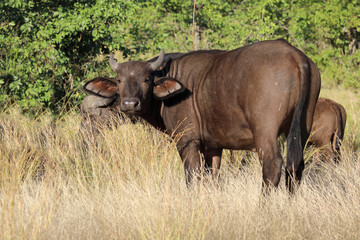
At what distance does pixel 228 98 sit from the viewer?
17.8 ft

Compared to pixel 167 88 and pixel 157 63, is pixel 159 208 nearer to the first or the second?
pixel 167 88

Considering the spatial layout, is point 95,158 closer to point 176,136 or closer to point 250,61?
point 176,136

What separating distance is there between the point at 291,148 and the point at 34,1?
6863 millimetres

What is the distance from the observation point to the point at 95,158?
6.63 meters

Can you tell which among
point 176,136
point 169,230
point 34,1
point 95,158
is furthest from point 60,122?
point 169,230

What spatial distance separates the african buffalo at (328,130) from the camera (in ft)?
27.3

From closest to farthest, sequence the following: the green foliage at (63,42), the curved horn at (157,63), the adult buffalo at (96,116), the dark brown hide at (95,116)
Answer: the curved horn at (157,63) → the adult buffalo at (96,116) → the dark brown hide at (95,116) → the green foliage at (63,42)

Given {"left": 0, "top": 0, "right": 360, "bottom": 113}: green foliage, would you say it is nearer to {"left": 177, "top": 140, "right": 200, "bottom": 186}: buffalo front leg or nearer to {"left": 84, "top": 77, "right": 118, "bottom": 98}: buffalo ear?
{"left": 84, "top": 77, "right": 118, "bottom": 98}: buffalo ear

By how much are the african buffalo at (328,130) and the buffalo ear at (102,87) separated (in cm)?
354

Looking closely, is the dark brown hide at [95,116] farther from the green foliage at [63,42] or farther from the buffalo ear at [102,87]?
the buffalo ear at [102,87]

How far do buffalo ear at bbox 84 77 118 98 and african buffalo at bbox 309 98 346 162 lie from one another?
11.6 feet

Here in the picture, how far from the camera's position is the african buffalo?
27.3 feet

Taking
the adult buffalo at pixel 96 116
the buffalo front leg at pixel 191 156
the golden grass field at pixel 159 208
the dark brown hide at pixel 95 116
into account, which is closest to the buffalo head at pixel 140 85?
the buffalo front leg at pixel 191 156

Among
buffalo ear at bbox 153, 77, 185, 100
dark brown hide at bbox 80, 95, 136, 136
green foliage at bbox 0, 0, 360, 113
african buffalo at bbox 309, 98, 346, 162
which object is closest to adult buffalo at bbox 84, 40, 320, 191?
buffalo ear at bbox 153, 77, 185, 100
